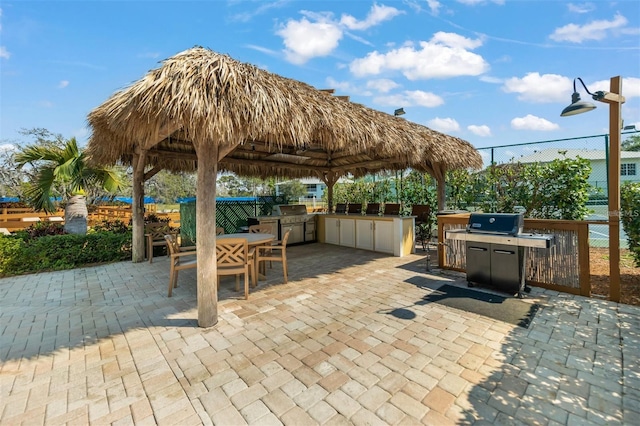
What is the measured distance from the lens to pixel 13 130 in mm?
16859

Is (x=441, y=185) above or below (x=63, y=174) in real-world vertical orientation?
below

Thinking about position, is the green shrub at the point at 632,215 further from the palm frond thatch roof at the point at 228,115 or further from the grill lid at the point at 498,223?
the palm frond thatch roof at the point at 228,115

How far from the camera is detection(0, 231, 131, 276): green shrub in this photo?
18.8 ft

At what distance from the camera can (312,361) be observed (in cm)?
250

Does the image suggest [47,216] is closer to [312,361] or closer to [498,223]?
[312,361]

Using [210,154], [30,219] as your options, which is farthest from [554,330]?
[30,219]

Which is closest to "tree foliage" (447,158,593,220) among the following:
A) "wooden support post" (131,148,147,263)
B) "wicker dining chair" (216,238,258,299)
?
"wicker dining chair" (216,238,258,299)

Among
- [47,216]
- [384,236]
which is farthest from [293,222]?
[47,216]

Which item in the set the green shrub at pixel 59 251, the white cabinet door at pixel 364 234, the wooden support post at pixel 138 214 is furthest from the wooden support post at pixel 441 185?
the green shrub at pixel 59 251

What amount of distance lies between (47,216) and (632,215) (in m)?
19.6

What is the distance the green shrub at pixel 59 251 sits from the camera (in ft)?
18.8

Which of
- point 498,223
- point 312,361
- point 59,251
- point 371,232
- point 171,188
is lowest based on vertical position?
point 312,361

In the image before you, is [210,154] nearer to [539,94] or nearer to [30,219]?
[539,94]

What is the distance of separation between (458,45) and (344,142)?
3953 mm
